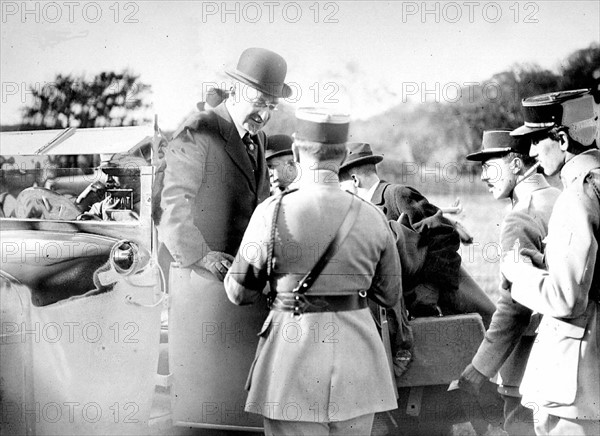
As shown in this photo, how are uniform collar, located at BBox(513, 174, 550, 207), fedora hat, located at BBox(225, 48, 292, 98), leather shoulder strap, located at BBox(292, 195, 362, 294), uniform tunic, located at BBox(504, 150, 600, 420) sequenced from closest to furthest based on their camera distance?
leather shoulder strap, located at BBox(292, 195, 362, 294) → uniform tunic, located at BBox(504, 150, 600, 420) → fedora hat, located at BBox(225, 48, 292, 98) → uniform collar, located at BBox(513, 174, 550, 207)

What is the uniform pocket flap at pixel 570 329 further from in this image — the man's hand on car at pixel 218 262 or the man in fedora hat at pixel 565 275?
the man's hand on car at pixel 218 262

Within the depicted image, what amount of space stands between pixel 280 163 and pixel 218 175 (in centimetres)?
28

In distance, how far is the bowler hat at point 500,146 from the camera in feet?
10.8

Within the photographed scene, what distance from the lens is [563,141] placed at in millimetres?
3266

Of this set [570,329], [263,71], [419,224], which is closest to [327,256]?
[419,224]

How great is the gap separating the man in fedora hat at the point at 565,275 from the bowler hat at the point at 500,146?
0.03 m

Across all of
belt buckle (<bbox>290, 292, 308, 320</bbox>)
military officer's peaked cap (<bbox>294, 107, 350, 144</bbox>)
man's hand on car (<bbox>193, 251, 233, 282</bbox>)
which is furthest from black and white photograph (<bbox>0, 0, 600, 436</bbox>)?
belt buckle (<bbox>290, 292, 308, 320</bbox>)

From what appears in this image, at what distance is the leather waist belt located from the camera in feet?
9.53

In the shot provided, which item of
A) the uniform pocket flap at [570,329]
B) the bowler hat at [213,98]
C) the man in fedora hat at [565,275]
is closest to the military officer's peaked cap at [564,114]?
the man in fedora hat at [565,275]

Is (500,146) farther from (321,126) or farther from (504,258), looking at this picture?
(321,126)

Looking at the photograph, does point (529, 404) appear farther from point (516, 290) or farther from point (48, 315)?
point (48, 315)

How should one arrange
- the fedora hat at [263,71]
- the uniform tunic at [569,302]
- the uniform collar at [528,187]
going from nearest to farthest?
the uniform tunic at [569,302]
the fedora hat at [263,71]
the uniform collar at [528,187]

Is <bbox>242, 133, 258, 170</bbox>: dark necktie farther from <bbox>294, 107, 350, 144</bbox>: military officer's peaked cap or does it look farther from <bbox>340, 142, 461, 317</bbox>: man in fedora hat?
<bbox>340, 142, 461, 317</bbox>: man in fedora hat

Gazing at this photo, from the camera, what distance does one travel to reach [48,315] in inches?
135
